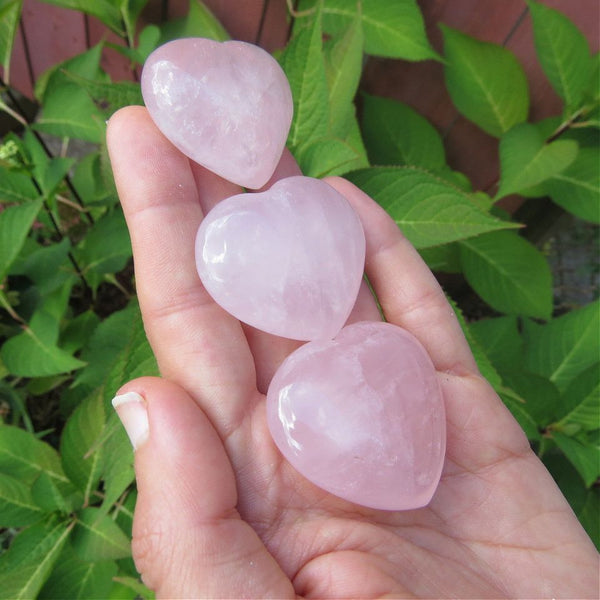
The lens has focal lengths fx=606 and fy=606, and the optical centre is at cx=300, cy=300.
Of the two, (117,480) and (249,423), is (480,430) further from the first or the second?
(117,480)

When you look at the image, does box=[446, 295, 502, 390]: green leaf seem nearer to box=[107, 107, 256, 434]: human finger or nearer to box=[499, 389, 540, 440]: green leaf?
box=[499, 389, 540, 440]: green leaf

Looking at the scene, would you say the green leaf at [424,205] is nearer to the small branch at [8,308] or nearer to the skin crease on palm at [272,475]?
the skin crease on palm at [272,475]

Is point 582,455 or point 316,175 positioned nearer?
point 316,175

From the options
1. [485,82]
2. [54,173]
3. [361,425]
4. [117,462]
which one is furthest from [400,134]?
[117,462]

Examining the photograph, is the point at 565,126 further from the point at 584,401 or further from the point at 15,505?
the point at 15,505

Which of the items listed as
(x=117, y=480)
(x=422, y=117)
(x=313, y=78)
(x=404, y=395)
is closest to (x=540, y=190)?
(x=422, y=117)

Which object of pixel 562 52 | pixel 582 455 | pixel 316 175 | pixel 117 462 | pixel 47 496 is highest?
pixel 562 52

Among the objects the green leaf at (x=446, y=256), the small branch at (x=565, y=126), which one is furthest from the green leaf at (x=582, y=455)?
the small branch at (x=565, y=126)
